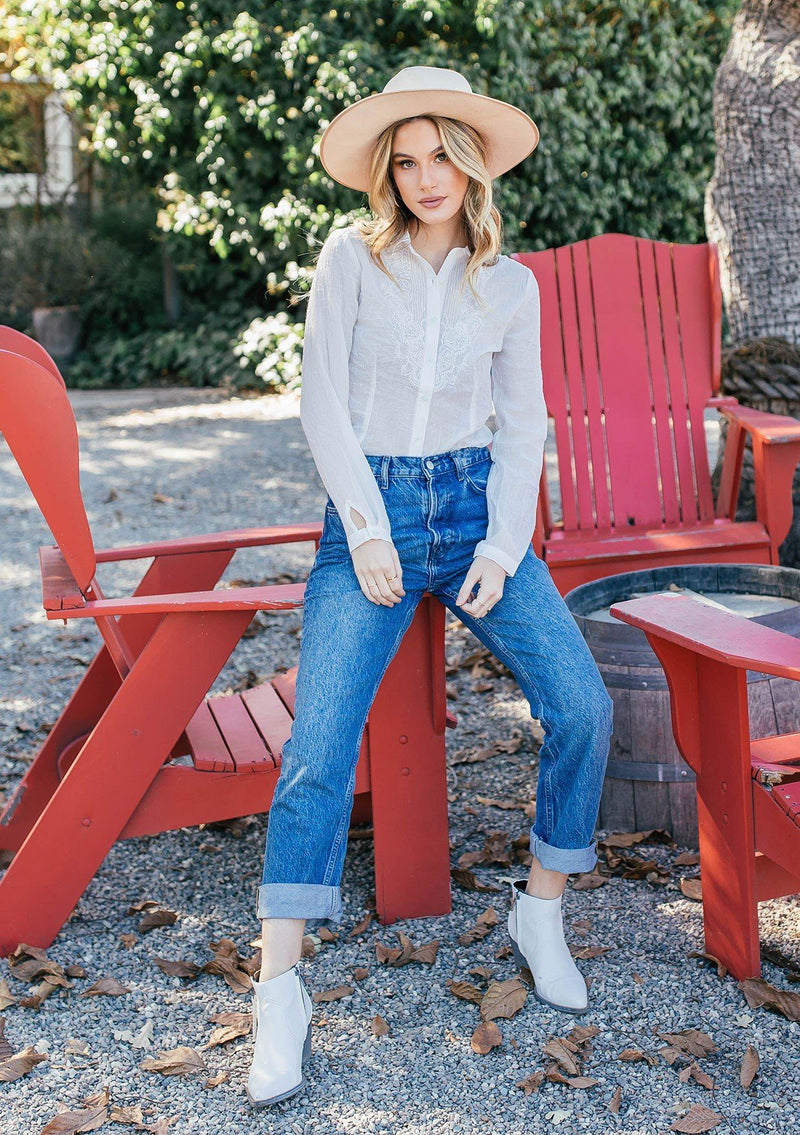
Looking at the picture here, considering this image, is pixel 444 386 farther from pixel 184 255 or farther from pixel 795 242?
pixel 184 255

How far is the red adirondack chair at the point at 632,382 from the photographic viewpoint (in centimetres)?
387

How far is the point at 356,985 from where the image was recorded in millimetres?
2408

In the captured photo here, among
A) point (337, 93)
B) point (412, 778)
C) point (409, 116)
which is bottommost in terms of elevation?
point (412, 778)

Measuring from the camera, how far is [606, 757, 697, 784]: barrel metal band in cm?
279

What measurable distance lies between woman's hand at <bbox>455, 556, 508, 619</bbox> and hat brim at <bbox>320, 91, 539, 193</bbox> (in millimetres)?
851

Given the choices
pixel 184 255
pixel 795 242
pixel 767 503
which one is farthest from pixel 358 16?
pixel 767 503

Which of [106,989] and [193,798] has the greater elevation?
[193,798]

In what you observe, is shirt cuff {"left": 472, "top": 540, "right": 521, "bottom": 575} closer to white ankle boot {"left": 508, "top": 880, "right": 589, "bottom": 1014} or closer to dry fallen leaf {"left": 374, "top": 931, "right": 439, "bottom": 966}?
white ankle boot {"left": 508, "top": 880, "right": 589, "bottom": 1014}

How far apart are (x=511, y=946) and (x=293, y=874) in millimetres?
588

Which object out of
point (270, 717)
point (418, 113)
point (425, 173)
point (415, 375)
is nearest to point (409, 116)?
point (418, 113)

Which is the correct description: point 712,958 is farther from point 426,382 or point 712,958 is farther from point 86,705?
point 86,705

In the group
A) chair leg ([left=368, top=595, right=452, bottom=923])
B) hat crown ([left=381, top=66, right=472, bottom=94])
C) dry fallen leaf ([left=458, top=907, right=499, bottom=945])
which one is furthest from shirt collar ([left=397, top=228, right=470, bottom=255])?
dry fallen leaf ([left=458, top=907, right=499, bottom=945])

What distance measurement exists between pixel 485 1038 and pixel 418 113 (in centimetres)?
181

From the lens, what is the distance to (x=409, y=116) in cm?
243
